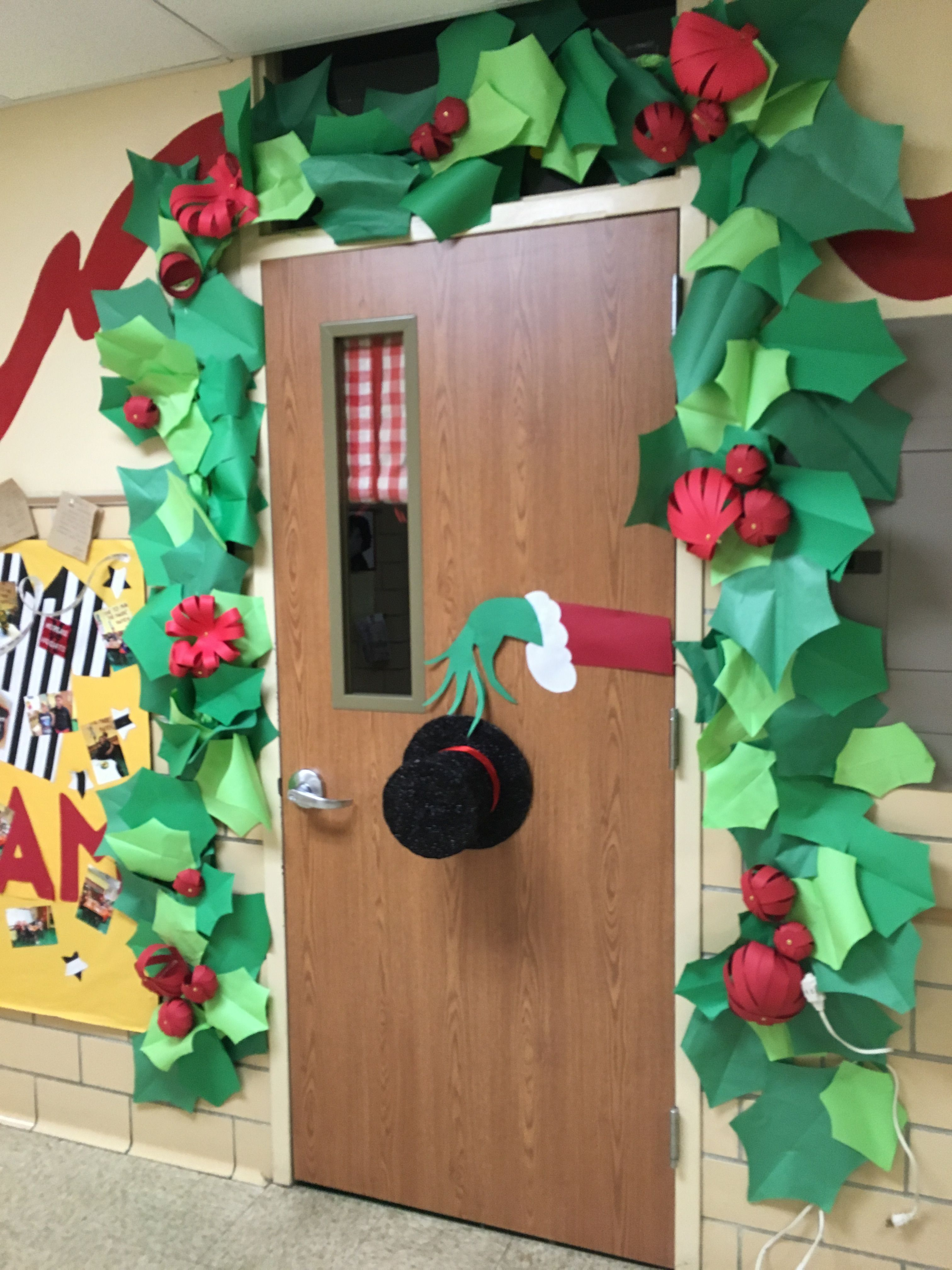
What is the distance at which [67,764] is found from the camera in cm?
243

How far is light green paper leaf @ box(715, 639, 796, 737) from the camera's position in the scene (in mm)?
1782

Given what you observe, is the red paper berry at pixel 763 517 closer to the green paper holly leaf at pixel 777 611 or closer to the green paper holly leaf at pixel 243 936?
the green paper holly leaf at pixel 777 611

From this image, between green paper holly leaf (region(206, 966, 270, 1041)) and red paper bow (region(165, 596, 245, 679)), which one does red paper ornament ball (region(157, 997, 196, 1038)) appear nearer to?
green paper holly leaf (region(206, 966, 270, 1041))

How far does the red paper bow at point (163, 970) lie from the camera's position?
2.28 m

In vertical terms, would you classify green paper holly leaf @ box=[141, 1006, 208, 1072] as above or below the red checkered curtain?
below

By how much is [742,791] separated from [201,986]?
1259 mm

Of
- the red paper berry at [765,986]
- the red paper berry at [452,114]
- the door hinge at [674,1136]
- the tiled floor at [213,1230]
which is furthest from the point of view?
the tiled floor at [213,1230]

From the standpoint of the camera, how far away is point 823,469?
174 centimetres

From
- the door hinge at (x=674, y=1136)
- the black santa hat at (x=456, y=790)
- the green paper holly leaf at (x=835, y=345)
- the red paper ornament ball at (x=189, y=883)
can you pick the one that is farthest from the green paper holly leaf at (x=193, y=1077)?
the green paper holly leaf at (x=835, y=345)

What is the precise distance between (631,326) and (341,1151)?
184 centimetres

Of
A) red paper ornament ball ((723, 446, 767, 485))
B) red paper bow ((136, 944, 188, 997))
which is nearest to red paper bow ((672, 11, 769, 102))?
red paper ornament ball ((723, 446, 767, 485))

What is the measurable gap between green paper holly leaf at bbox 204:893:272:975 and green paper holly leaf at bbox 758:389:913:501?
1454 millimetres

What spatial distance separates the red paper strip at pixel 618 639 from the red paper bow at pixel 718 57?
0.89 metres

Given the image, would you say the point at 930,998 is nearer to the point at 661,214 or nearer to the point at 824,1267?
the point at 824,1267
